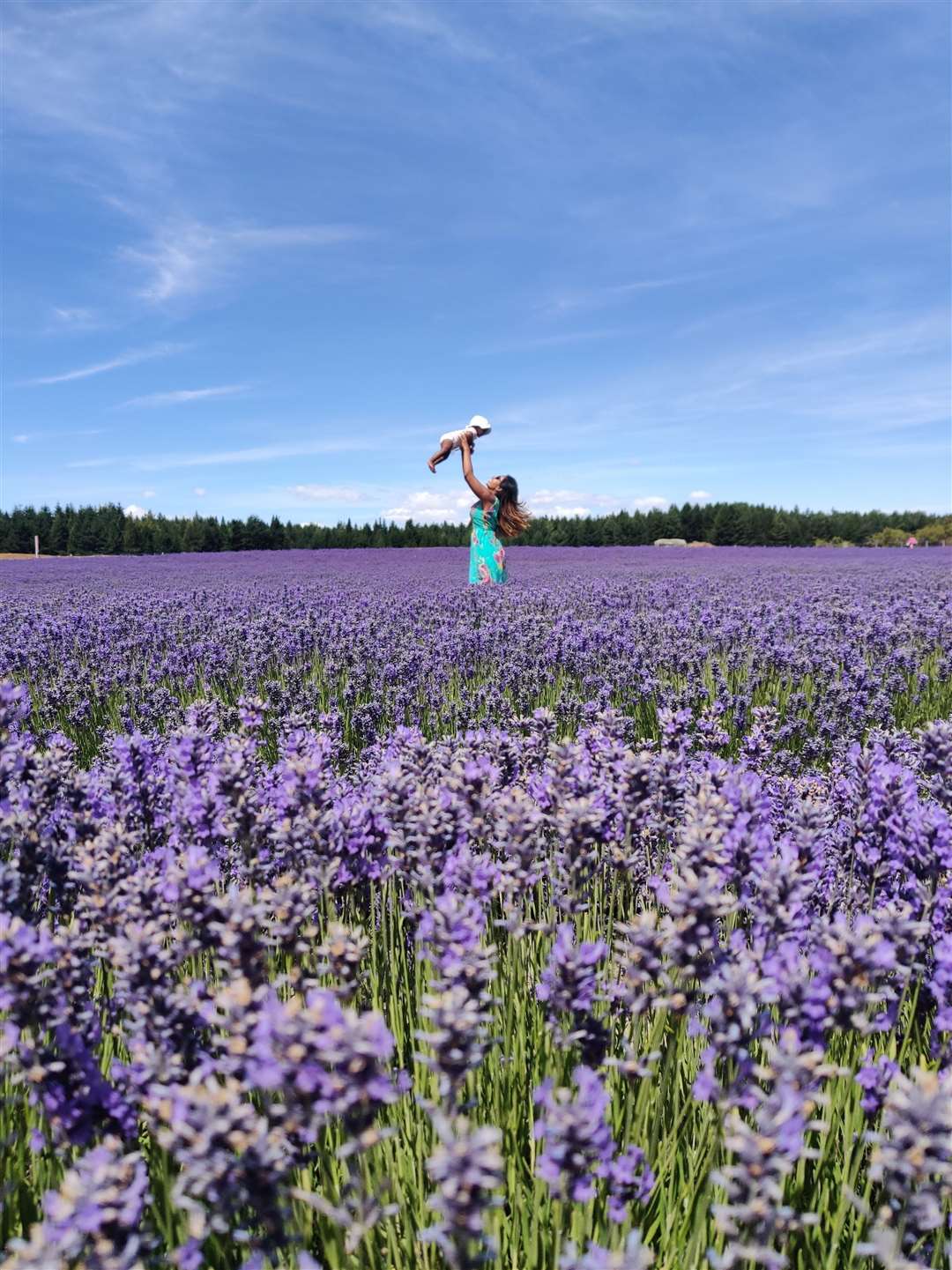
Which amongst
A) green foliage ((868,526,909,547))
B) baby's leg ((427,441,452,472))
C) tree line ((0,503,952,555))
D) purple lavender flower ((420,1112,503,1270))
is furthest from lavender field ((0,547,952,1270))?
green foliage ((868,526,909,547))

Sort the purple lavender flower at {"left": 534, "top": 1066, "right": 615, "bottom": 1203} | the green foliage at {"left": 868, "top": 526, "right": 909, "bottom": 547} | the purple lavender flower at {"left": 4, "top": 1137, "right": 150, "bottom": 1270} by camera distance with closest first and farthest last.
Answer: the purple lavender flower at {"left": 4, "top": 1137, "right": 150, "bottom": 1270} → the purple lavender flower at {"left": 534, "top": 1066, "right": 615, "bottom": 1203} → the green foliage at {"left": 868, "top": 526, "right": 909, "bottom": 547}

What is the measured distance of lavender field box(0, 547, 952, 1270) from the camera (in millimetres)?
944

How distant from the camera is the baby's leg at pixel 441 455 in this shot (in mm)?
10492

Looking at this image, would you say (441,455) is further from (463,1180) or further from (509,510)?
(463,1180)

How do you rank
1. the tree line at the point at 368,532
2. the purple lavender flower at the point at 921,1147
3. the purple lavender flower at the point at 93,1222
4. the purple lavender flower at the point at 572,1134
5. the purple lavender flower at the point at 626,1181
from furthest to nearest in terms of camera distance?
the tree line at the point at 368,532 < the purple lavender flower at the point at 626,1181 < the purple lavender flower at the point at 572,1134 < the purple lavender flower at the point at 921,1147 < the purple lavender flower at the point at 93,1222

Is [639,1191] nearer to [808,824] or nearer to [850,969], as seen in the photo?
[850,969]

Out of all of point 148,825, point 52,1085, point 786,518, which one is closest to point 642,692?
point 148,825

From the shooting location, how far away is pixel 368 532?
5956cm

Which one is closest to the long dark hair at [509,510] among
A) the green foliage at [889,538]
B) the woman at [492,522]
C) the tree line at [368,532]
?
the woman at [492,522]

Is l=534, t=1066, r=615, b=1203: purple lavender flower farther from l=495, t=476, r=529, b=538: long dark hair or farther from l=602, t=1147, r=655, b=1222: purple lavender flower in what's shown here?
l=495, t=476, r=529, b=538: long dark hair

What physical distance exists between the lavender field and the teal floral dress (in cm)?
872

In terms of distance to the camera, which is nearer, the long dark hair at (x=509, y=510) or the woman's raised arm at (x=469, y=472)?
the woman's raised arm at (x=469, y=472)

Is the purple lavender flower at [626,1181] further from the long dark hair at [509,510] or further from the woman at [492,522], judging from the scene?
the long dark hair at [509,510]

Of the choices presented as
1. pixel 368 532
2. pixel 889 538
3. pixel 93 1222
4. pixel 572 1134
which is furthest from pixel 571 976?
pixel 889 538
